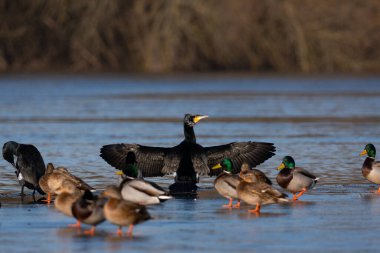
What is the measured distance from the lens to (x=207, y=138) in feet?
67.9

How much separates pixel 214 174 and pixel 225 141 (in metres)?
6.04

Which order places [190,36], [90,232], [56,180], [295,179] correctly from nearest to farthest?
[90,232], [56,180], [295,179], [190,36]

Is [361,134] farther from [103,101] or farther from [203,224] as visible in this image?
[103,101]

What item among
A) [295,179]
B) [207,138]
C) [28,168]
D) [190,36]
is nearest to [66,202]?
[28,168]

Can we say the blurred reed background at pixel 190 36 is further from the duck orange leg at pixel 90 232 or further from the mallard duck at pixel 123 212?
the mallard duck at pixel 123 212

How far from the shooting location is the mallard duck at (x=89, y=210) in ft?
31.8

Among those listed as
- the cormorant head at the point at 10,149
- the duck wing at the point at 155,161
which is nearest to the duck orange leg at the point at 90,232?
the cormorant head at the point at 10,149

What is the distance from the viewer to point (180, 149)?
14.0m

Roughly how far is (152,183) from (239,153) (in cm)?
364

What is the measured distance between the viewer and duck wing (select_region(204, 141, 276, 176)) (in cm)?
1401

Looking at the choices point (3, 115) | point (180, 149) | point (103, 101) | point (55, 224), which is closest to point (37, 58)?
point (103, 101)

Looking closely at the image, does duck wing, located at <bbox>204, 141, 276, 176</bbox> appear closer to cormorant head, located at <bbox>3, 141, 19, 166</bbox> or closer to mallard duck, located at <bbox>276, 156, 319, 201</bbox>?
mallard duck, located at <bbox>276, 156, 319, 201</bbox>

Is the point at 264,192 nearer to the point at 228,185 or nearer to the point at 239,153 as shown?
the point at 228,185

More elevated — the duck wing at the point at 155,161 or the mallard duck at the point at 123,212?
the duck wing at the point at 155,161
